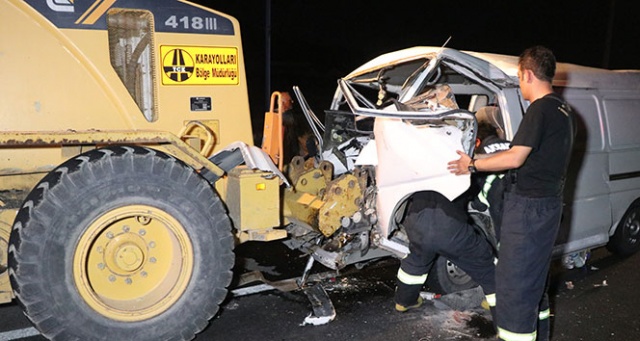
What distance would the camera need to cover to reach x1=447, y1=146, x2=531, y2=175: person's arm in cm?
356

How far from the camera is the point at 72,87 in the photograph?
3.83 meters

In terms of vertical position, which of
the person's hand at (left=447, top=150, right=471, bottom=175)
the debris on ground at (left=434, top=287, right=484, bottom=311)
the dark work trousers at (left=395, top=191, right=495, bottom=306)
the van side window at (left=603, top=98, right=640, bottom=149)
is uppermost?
the van side window at (left=603, top=98, right=640, bottom=149)

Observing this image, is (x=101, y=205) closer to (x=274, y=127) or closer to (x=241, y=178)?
(x=241, y=178)

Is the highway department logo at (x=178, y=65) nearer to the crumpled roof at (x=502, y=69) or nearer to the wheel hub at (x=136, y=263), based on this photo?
the wheel hub at (x=136, y=263)

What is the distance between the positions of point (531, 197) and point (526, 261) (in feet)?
1.41

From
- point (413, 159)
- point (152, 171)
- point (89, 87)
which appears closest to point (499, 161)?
point (413, 159)

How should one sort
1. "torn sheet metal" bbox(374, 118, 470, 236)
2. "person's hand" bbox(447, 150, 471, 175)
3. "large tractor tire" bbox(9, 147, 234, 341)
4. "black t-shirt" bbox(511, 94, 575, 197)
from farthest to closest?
"torn sheet metal" bbox(374, 118, 470, 236), "person's hand" bbox(447, 150, 471, 175), "black t-shirt" bbox(511, 94, 575, 197), "large tractor tire" bbox(9, 147, 234, 341)

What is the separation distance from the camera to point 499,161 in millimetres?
3637

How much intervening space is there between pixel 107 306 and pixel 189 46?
6.47 ft

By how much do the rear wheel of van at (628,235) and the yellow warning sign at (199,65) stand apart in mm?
4553

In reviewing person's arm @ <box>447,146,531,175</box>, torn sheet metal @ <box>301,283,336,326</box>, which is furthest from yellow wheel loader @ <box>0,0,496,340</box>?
torn sheet metal @ <box>301,283,336,326</box>

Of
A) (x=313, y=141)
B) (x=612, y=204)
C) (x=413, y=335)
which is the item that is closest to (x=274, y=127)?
(x=313, y=141)

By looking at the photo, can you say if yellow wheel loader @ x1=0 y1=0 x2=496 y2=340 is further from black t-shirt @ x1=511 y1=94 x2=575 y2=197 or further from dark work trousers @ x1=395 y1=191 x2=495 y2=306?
black t-shirt @ x1=511 y1=94 x2=575 y2=197

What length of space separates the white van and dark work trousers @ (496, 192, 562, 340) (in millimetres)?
498
